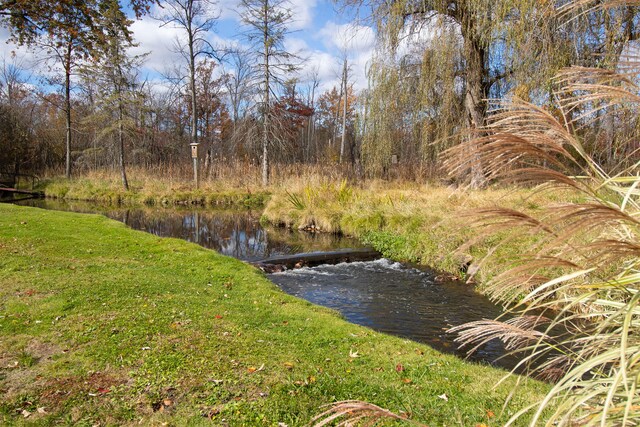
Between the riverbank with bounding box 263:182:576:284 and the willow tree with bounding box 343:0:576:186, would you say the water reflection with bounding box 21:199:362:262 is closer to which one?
the riverbank with bounding box 263:182:576:284

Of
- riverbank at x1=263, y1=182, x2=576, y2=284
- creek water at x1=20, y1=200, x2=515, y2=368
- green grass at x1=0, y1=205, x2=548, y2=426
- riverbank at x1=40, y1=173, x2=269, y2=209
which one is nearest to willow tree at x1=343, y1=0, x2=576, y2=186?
riverbank at x1=263, y1=182, x2=576, y2=284

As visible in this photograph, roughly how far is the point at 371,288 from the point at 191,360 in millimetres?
4190

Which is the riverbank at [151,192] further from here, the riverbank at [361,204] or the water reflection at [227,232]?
the water reflection at [227,232]

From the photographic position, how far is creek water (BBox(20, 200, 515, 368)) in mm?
5191

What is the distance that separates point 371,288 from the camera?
6891mm

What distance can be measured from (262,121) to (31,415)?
18.8 metres

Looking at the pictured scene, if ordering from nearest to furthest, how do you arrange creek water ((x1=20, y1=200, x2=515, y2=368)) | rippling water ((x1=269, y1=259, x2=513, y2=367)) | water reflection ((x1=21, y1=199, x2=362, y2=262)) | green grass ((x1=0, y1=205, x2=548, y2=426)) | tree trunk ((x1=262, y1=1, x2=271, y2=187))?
green grass ((x1=0, y1=205, x2=548, y2=426)) → rippling water ((x1=269, y1=259, x2=513, y2=367)) → creek water ((x1=20, y1=200, x2=515, y2=368)) → water reflection ((x1=21, y1=199, x2=362, y2=262)) → tree trunk ((x1=262, y1=1, x2=271, y2=187))

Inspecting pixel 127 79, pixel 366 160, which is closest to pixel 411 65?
pixel 366 160

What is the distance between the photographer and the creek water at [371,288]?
519 centimetres

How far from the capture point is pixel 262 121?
20219mm

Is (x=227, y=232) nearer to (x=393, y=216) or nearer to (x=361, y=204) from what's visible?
(x=361, y=204)

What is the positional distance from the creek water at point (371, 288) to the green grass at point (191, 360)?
0.85 m

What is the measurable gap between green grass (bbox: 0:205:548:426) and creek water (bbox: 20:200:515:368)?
85 cm

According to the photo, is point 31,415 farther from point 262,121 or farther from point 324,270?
point 262,121
